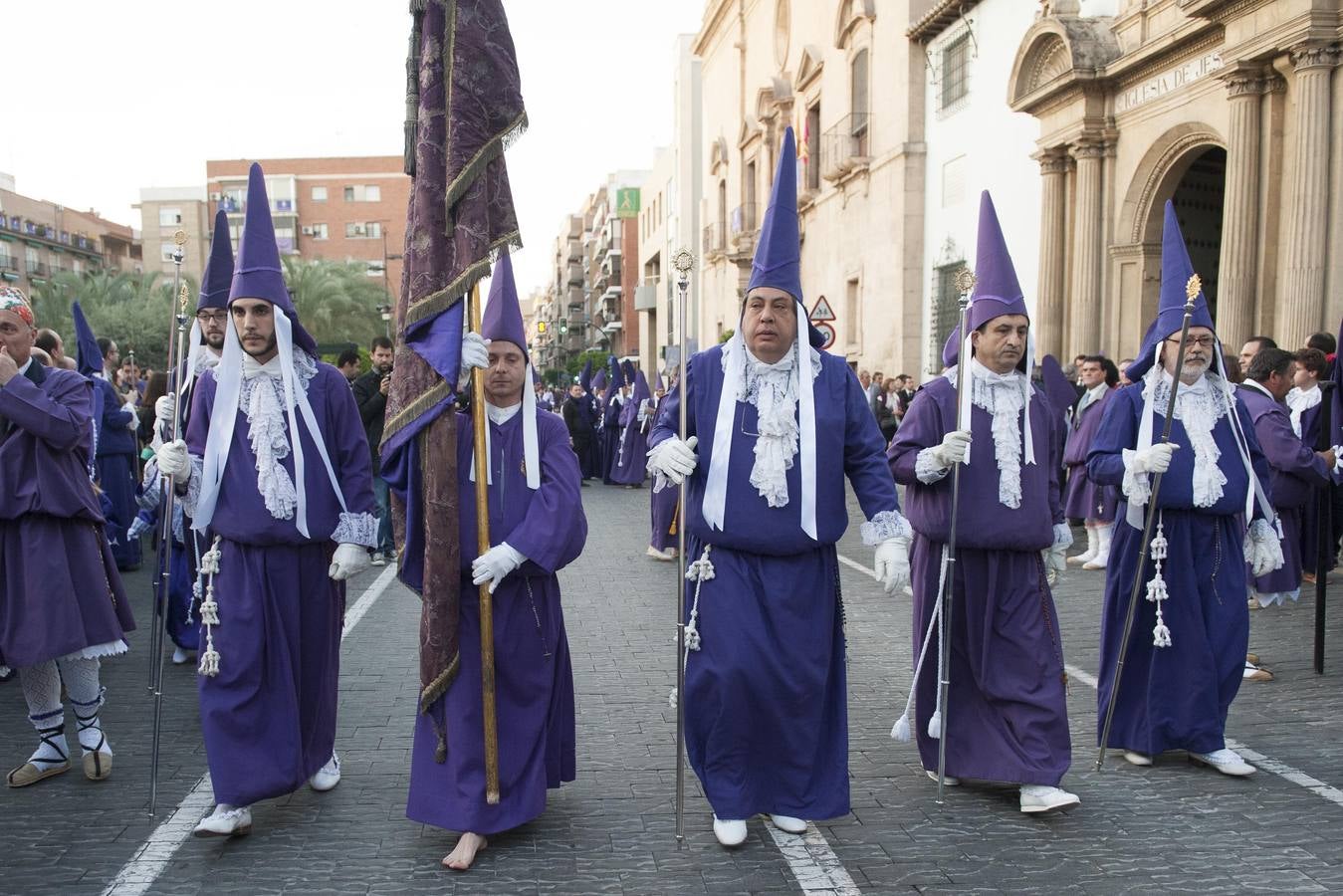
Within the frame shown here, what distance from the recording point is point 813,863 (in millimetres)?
4250

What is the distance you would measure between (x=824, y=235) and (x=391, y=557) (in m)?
22.0

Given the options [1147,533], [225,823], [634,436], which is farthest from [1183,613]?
[634,436]

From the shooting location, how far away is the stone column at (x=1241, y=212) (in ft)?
43.1

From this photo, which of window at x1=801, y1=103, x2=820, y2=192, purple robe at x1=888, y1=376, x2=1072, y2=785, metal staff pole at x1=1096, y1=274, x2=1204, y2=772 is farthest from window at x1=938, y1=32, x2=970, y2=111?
purple robe at x1=888, y1=376, x2=1072, y2=785

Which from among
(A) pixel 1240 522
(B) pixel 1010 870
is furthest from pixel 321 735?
(A) pixel 1240 522

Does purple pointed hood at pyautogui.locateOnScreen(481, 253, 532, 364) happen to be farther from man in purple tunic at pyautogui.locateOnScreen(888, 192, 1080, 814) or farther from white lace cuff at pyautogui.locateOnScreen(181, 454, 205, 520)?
man in purple tunic at pyautogui.locateOnScreen(888, 192, 1080, 814)

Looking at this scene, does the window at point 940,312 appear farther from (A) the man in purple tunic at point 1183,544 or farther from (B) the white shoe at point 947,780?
(B) the white shoe at point 947,780

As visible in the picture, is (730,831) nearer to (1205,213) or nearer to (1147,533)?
(1147,533)

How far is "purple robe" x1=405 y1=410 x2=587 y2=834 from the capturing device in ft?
14.1

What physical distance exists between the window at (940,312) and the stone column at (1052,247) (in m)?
4.31

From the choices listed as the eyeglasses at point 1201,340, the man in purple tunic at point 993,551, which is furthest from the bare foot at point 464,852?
the eyeglasses at point 1201,340

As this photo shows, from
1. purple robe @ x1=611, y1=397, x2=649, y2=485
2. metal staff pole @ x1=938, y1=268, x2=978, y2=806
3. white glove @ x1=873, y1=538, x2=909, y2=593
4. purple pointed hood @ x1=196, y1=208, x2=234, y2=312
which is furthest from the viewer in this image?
purple robe @ x1=611, y1=397, x2=649, y2=485

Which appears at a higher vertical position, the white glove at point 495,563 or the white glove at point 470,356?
the white glove at point 470,356

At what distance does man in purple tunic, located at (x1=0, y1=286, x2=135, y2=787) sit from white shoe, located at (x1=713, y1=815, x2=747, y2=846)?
280 centimetres
